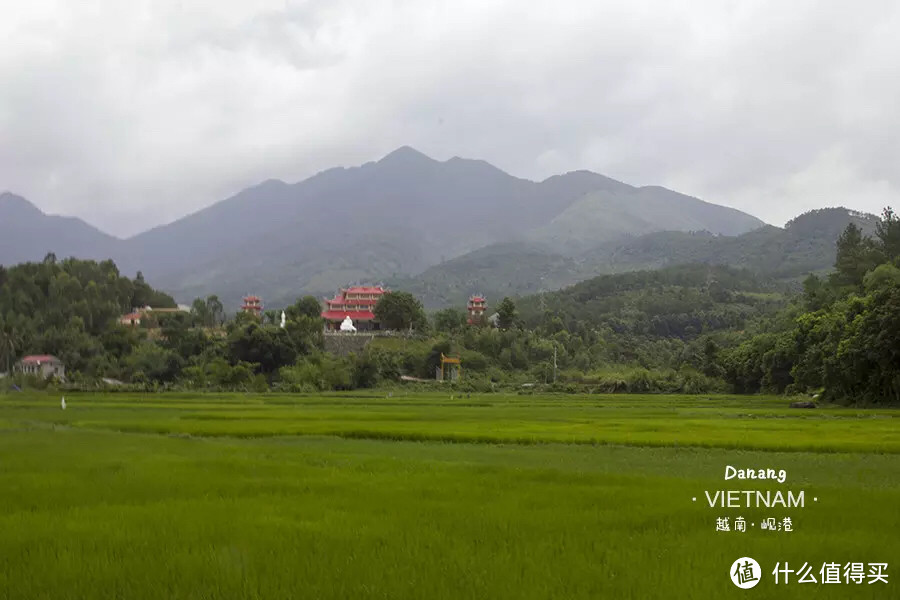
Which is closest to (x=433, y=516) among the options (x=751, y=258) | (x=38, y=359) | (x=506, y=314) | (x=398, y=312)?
(x=38, y=359)

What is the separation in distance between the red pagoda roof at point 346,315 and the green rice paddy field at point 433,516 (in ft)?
175

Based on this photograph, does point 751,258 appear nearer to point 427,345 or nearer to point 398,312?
point 398,312

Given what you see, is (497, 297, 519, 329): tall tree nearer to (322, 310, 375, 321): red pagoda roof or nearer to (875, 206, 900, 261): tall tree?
(322, 310, 375, 321): red pagoda roof

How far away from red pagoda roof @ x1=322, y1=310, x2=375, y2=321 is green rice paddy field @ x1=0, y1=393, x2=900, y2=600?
175 ft

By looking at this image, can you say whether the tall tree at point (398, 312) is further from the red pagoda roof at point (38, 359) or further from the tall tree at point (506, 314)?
the red pagoda roof at point (38, 359)

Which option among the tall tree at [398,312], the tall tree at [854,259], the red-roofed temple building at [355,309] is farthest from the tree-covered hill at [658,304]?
the tall tree at [854,259]

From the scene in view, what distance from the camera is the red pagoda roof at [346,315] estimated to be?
73.1 meters

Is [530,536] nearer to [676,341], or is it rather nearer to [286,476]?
[286,476]

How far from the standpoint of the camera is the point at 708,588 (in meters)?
6.13

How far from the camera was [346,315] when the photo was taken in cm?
7319

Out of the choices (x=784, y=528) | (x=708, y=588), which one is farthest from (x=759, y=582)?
(x=784, y=528)

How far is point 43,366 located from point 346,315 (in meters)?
26.7

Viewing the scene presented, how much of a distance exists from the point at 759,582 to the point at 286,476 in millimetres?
8255

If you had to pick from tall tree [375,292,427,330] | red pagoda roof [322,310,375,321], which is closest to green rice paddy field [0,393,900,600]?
tall tree [375,292,427,330]
